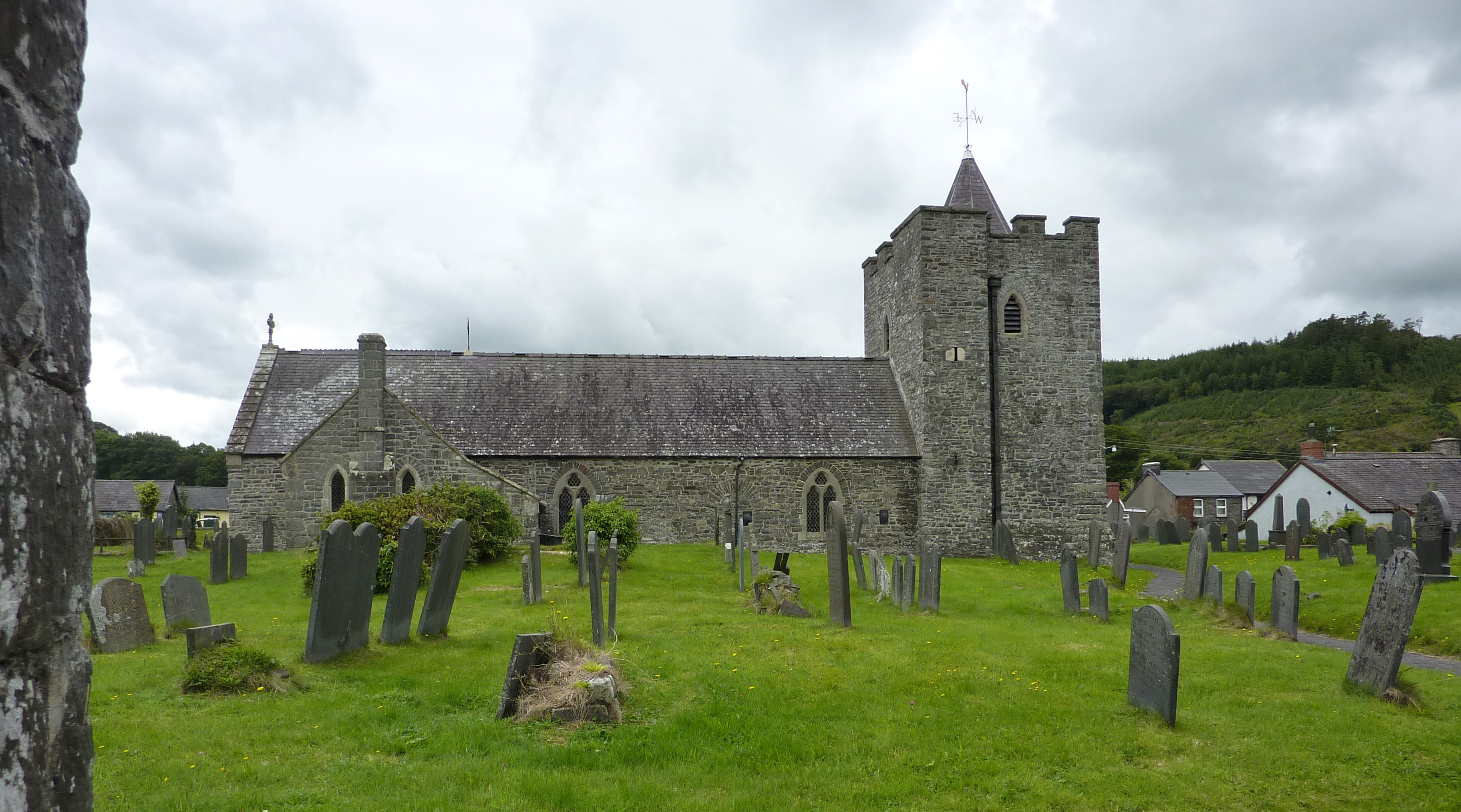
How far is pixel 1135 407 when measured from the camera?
109m

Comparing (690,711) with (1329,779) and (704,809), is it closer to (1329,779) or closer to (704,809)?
(704,809)

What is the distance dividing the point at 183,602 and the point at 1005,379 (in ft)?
71.5

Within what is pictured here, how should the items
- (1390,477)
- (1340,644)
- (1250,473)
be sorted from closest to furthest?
(1340,644) < (1390,477) < (1250,473)

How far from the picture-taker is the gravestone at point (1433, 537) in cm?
1593

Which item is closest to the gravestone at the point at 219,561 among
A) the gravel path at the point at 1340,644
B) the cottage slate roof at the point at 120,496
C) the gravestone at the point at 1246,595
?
the gravestone at the point at 1246,595

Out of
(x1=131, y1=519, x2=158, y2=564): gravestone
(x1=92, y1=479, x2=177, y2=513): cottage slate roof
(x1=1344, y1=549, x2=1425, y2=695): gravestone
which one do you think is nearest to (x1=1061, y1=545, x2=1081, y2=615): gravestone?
(x1=1344, y1=549, x2=1425, y2=695): gravestone

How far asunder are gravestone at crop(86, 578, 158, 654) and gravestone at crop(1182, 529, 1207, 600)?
16429mm

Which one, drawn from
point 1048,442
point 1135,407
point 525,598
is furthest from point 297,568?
point 1135,407

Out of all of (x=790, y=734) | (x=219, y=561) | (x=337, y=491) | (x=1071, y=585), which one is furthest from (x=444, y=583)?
(x=337, y=491)

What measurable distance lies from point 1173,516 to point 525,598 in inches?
1701

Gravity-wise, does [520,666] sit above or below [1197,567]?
above

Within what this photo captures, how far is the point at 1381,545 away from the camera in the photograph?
770 inches

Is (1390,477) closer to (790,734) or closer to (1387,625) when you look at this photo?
(1387,625)

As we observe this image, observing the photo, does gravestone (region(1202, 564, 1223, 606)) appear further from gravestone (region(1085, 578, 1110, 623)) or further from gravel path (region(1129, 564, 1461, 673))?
gravestone (region(1085, 578, 1110, 623))
